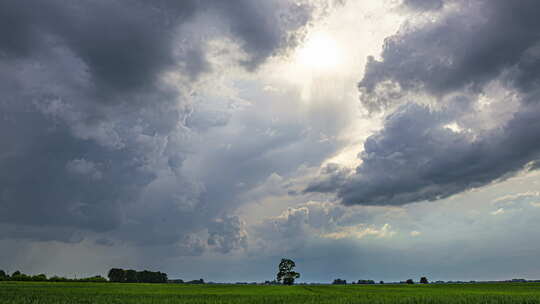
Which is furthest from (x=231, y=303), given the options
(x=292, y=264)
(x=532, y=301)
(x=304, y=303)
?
(x=292, y=264)

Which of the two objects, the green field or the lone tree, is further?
the lone tree

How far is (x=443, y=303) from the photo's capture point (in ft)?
114

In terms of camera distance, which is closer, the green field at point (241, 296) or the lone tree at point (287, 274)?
the green field at point (241, 296)

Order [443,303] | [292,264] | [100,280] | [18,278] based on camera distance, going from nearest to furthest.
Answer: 1. [443,303]
2. [18,278]
3. [100,280]
4. [292,264]

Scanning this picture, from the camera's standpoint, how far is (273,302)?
118 feet

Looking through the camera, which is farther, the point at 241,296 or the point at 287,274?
the point at 287,274

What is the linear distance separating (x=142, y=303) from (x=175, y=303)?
3.42 meters

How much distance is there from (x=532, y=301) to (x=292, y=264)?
5457 inches

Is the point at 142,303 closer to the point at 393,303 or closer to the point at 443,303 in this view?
the point at 393,303

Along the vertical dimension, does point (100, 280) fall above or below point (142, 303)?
below

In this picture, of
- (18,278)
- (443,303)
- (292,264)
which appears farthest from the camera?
(292,264)

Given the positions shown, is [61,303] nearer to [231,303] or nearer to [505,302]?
[231,303]

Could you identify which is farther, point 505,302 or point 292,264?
point 292,264

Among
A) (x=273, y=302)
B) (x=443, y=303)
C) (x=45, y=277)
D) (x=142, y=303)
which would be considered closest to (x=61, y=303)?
(x=142, y=303)
